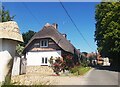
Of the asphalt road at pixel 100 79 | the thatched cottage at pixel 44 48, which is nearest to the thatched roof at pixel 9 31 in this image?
the asphalt road at pixel 100 79

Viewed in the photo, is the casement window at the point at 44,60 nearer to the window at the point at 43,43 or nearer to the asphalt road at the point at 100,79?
the window at the point at 43,43

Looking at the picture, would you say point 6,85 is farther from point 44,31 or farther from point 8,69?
point 44,31

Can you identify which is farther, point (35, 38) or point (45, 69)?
point (35, 38)

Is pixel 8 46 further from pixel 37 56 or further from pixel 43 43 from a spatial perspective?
pixel 43 43

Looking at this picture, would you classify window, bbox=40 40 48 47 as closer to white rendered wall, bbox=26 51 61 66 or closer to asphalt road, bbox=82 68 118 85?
white rendered wall, bbox=26 51 61 66

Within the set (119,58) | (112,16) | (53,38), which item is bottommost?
(119,58)

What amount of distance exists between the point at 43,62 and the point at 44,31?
622cm

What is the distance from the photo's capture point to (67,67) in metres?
33.6

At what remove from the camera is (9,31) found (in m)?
16.9

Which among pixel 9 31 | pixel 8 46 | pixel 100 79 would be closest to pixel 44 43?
pixel 100 79

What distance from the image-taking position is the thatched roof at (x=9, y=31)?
15.5 meters

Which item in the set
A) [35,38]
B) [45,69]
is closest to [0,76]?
[45,69]

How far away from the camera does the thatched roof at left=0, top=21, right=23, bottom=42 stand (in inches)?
611

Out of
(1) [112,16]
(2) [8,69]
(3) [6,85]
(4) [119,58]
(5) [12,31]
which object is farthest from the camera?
(4) [119,58]
